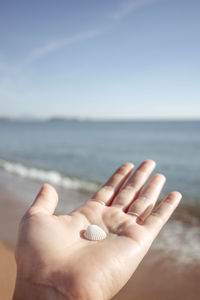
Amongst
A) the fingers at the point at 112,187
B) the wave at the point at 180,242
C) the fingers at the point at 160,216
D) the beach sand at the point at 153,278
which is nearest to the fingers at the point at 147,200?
the fingers at the point at 160,216

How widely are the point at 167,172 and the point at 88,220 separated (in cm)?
1135

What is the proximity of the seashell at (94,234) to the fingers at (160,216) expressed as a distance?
0.47 metres

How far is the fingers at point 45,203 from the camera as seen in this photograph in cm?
247

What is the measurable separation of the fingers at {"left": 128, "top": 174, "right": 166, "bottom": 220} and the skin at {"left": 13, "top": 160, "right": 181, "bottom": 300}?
0.04 feet

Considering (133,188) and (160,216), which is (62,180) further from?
(160,216)

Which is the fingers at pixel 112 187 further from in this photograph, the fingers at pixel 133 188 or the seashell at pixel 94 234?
the seashell at pixel 94 234

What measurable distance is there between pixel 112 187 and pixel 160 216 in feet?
2.90

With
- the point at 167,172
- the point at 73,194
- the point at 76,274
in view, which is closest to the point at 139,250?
the point at 76,274

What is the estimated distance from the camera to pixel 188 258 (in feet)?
13.4

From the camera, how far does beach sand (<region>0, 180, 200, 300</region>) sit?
3076 mm

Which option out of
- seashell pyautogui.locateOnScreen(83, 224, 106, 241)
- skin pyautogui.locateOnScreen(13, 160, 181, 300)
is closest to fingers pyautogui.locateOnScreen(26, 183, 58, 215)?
skin pyautogui.locateOnScreen(13, 160, 181, 300)

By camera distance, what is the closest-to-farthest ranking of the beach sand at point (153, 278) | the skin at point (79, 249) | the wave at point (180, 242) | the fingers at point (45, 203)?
the skin at point (79, 249)
the fingers at point (45, 203)
the beach sand at point (153, 278)
the wave at point (180, 242)

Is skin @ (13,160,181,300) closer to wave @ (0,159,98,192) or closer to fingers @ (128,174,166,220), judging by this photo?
fingers @ (128,174,166,220)

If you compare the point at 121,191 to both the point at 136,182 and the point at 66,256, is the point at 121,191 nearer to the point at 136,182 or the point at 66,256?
the point at 136,182
